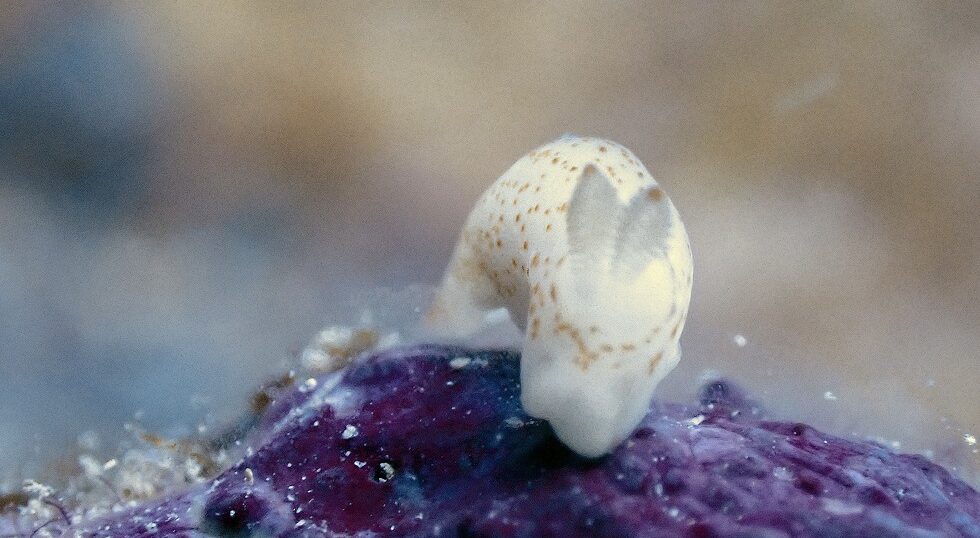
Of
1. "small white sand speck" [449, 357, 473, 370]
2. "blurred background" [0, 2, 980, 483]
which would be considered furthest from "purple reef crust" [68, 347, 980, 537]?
"blurred background" [0, 2, 980, 483]

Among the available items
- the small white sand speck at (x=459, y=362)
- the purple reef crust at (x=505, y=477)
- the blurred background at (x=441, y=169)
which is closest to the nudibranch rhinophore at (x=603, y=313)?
the purple reef crust at (x=505, y=477)

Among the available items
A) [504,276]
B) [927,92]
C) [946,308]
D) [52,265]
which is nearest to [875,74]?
[927,92]

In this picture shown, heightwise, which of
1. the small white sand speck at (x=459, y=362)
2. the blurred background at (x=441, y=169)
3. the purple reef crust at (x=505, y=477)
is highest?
the blurred background at (x=441, y=169)

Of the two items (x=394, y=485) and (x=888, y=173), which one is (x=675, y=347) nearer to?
(x=394, y=485)

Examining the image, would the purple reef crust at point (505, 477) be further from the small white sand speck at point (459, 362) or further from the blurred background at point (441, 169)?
the blurred background at point (441, 169)

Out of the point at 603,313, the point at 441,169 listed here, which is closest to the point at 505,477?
the point at 603,313

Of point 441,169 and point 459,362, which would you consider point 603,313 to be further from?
point 441,169
